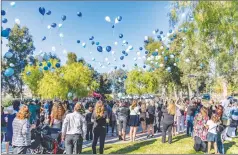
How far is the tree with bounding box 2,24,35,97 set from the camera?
66.8 m

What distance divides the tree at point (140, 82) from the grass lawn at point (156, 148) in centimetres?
4288

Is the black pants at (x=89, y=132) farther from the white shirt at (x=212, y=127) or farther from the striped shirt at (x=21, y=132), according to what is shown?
the striped shirt at (x=21, y=132)

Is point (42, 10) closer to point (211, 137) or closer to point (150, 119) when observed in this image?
point (150, 119)

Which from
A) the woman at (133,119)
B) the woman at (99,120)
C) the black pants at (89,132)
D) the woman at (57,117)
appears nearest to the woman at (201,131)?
the woman at (133,119)

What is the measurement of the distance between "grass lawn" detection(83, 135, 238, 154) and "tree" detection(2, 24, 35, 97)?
55.7 metres

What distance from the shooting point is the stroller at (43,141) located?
9512mm

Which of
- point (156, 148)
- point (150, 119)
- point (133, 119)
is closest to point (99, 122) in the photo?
point (156, 148)

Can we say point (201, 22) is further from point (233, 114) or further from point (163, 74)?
point (163, 74)

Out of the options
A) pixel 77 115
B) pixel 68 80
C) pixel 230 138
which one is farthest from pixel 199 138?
pixel 68 80

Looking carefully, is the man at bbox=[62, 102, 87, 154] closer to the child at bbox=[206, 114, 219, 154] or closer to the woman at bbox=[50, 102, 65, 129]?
the woman at bbox=[50, 102, 65, 129]

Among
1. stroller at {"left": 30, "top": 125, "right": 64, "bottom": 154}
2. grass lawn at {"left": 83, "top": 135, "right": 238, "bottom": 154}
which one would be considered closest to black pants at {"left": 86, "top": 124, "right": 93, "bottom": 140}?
grass lawn at {"left": 83, "top": 135, "right": 238, "bottom": 154}

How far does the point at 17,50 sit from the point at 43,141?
6058 cm

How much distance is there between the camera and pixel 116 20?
17828 millimetres

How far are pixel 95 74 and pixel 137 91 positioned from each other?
29789mm
